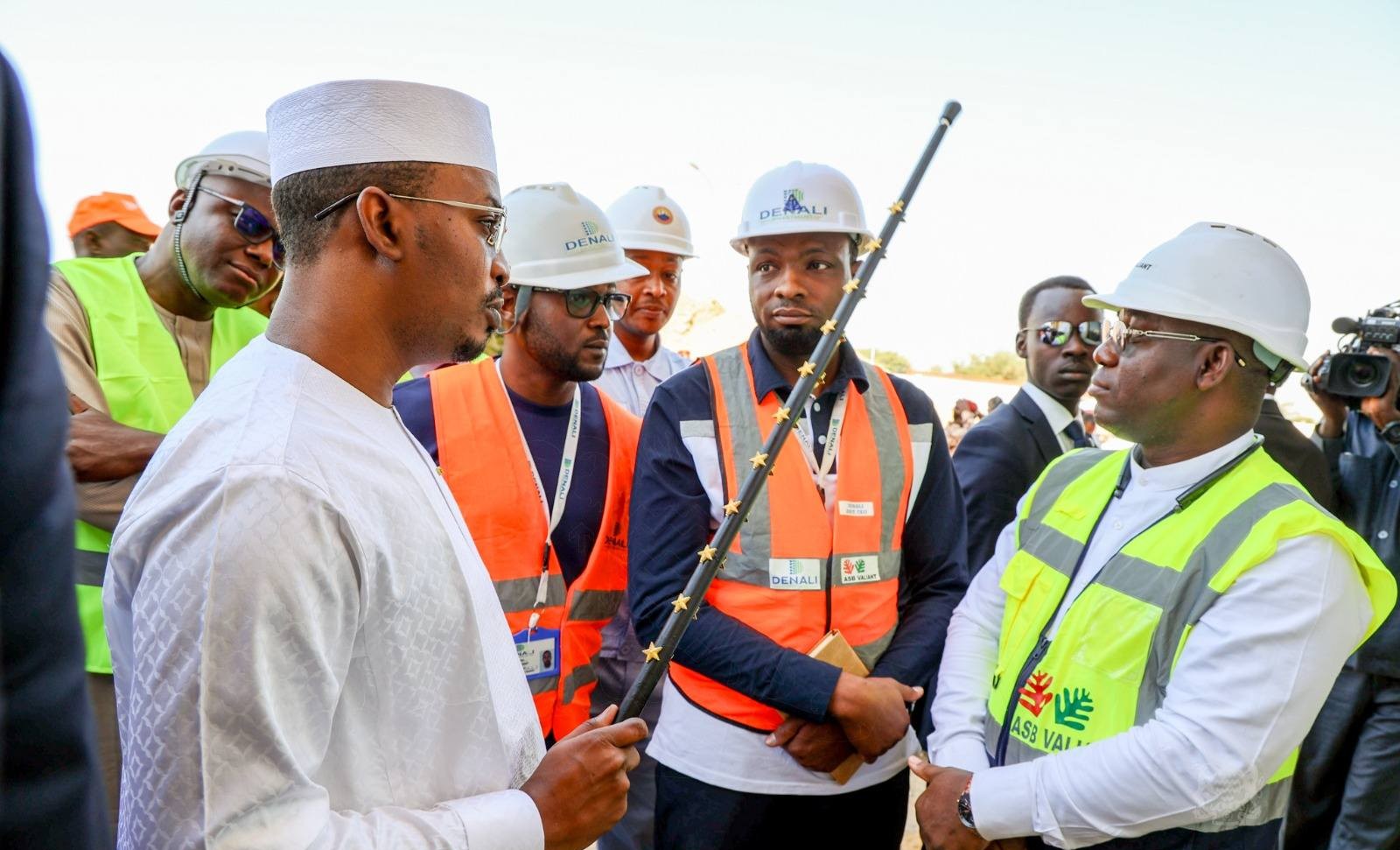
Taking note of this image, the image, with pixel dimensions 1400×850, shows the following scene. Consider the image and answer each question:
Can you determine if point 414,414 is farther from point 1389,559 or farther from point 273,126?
point 1389,559

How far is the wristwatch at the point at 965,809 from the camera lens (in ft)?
7.99

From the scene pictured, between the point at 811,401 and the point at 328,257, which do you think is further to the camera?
the point at 811,401

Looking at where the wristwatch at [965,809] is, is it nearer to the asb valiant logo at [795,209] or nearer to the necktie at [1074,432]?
the asb valiant logo at [795,209]

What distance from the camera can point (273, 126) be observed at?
5.72ft

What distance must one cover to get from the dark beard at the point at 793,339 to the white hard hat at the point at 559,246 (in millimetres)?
714

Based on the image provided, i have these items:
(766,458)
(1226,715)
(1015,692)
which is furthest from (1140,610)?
(766,458)

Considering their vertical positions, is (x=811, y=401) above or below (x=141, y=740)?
above

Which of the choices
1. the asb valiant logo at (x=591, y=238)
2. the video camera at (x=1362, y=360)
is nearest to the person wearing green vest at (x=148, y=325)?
the asb valiant logo at (x=591, y=238)

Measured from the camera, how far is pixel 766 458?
6.91 feet

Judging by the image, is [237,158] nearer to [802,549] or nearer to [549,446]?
[549,446]

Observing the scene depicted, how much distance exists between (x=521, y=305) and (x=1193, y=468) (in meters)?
2.32

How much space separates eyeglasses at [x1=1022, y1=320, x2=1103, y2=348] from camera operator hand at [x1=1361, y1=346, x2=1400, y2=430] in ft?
4.01

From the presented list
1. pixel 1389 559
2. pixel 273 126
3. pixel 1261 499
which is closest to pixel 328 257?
pixel 273 126

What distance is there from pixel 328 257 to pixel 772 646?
1.68 metres
